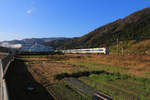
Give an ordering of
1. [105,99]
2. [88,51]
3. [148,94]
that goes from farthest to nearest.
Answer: [88,51]
[148,94]
[105,99]

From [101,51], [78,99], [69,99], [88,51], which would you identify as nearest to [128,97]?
[78,99]

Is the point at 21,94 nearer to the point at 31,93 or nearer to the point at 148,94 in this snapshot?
the point at 31,93

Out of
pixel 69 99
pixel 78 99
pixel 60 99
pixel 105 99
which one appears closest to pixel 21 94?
pixel 60 99

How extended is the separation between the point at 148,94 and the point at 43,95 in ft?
15.7

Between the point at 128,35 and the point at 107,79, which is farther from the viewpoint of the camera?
the point at 128,35

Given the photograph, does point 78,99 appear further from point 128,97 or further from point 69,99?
point 128,97

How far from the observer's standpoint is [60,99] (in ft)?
18.7

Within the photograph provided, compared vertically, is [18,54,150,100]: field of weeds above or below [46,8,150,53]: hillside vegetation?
below

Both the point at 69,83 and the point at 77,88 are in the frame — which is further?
the point at 69,83

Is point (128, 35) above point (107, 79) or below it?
above

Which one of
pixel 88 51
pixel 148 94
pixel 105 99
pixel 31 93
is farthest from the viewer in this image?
pixel 88 51

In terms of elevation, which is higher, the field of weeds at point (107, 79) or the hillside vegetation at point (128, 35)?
the hillside vegetation at point (128, 35)

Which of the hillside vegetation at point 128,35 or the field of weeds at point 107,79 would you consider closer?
the field of weeds at point 107,79

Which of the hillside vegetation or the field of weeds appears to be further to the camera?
the hillside vegetation
